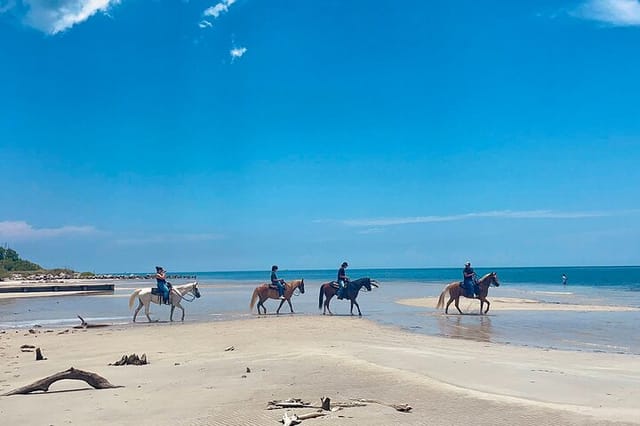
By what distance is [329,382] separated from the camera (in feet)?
31.4

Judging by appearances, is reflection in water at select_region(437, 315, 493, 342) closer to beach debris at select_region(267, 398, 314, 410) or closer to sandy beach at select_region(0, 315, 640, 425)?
sandy beach at select_region(0, 315, 640, 425)

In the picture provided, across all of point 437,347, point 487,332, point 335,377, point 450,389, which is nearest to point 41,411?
point 335,377

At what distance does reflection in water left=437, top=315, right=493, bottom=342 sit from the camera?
18094 millimetres

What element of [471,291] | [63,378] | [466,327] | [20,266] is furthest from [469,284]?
[20,266]

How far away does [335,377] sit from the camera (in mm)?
9961

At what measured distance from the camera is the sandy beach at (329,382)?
7551 mm

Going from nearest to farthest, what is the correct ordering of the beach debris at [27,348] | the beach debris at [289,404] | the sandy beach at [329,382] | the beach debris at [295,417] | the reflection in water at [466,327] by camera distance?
the beach debris at [295,417] → the sandy beach at [329,382] → the beach debris at [289,404] → the beach debris at [27,348] → the reflection in water at [466,327]

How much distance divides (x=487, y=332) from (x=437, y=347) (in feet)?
17.3

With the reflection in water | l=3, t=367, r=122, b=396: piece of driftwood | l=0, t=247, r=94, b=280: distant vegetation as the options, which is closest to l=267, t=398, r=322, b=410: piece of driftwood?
l=3, t=367, r=122, b=396: piece of driftwood

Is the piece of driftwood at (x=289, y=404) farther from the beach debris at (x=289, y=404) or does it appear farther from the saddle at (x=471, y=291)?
the saddle at (x=471, y=291)

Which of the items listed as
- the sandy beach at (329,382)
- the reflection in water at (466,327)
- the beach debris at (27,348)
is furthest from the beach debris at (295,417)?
the reflection in water at (466,327)

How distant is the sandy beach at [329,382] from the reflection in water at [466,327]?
1.96 m

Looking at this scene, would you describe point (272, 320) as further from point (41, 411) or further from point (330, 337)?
point (41, 411)

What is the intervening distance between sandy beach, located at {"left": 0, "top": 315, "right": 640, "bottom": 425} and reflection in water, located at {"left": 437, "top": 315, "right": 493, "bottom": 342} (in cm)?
196
